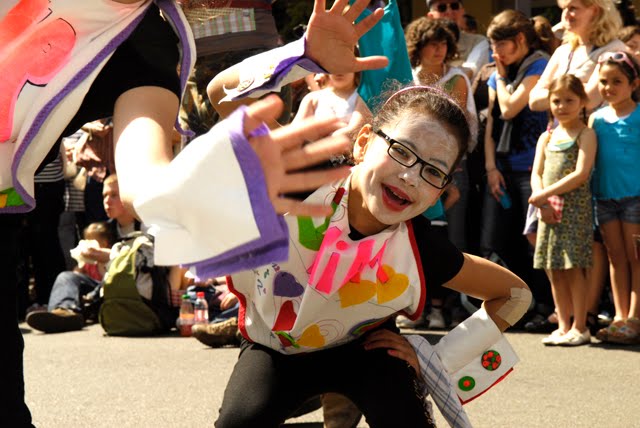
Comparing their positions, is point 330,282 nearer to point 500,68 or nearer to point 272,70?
point 272,70

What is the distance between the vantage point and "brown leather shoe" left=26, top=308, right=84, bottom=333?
730cm

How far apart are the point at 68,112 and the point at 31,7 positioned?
0.85ft

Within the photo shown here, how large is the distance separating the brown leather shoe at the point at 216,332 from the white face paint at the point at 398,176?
3144 mm

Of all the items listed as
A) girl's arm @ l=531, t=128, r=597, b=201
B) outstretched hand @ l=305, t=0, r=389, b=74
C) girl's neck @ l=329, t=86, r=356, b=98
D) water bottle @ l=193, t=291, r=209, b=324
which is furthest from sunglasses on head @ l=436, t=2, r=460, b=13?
outstretched hand @ l=305, t=0, r=389, b=74

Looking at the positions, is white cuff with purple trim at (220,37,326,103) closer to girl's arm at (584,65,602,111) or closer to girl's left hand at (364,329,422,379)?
girl's left hand at (364,329,422,379)

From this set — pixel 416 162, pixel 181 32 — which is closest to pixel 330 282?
pixel 416 162

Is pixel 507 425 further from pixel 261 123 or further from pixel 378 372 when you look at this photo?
pixel 261 123

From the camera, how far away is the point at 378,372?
337 cm

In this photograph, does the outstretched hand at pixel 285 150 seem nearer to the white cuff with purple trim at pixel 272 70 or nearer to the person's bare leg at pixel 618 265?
the white cuff with purple trim at pixel 272 70

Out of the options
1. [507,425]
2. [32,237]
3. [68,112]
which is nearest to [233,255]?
[68,112]

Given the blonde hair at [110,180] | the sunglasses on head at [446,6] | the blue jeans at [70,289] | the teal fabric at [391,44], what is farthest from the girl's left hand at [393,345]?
the sunglasses on head at [446,6]

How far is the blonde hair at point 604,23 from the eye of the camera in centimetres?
663

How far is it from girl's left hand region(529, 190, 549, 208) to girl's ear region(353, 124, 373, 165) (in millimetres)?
3152

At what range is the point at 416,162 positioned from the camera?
126 inches
